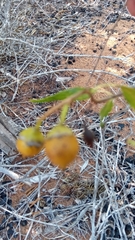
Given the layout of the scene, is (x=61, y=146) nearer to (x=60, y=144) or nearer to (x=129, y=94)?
(x=60, y=144)

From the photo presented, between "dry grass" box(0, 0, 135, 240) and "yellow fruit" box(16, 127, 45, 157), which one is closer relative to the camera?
"yellow fruit" box(16, 127, 45, 157)

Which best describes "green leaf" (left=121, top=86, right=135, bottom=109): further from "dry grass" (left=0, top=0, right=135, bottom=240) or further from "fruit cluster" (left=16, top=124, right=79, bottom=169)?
"dry grass" (left=0, top=0, right=135, bottom=240)

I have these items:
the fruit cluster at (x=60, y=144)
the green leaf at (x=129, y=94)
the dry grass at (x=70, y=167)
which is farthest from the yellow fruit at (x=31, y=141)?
the dry grass at (x=70, y=167)

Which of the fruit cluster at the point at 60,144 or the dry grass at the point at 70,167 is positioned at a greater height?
the fruit cluster at the point at 60,144

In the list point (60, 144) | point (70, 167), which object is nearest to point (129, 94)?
point (60, 144)

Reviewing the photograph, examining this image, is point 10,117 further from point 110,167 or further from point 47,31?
point 47,31

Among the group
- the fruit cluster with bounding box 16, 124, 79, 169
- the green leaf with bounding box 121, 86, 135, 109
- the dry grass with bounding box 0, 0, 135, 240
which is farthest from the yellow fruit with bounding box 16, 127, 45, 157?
the dry grass with bounding box 0, 0, 135, 240

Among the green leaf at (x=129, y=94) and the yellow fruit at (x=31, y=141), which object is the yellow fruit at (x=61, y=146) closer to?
the yellow fruit at (x=31, y=141)

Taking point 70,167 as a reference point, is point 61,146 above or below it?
above

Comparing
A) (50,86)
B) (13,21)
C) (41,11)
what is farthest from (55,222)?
(41,11)

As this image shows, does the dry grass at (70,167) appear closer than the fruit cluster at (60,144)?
No

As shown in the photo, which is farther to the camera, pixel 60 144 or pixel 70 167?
pixel 70 167
